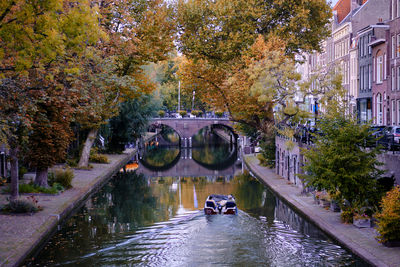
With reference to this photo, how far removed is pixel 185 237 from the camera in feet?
71.6

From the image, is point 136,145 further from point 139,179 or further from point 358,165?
point 358,165

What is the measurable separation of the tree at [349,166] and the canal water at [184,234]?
2.05 metres

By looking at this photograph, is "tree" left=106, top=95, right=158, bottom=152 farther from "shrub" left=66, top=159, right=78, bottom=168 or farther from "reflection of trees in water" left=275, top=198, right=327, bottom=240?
"reflection of trees in water" left=275, top=198, right=327, bottom=240

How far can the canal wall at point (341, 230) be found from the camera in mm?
16797

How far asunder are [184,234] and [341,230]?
6051 millimetres

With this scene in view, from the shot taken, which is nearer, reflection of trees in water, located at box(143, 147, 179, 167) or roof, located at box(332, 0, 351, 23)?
reflection of trees in water, located at box(143, 147, 179, 167)

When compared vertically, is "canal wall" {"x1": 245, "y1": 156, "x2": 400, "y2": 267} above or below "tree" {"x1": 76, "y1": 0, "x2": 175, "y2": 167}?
below

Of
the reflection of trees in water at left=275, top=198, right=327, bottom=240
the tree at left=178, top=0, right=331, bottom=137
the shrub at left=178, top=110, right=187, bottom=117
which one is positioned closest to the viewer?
the reflection of trees in water at left=275, top=198, right=327, bottom=240

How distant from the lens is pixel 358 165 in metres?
22.4

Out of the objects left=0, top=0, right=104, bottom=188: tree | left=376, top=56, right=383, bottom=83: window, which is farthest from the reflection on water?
left=376, top=56, right=383, bottom=83: window

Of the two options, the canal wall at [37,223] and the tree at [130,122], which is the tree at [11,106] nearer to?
the canal wall at [37,223]

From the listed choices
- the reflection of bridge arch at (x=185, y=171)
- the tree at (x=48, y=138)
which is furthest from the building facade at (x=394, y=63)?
the tree at (x=48, y=138)

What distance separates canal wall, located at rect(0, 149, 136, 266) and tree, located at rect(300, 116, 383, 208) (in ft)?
36.6

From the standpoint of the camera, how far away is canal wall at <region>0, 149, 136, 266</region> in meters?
18.0
